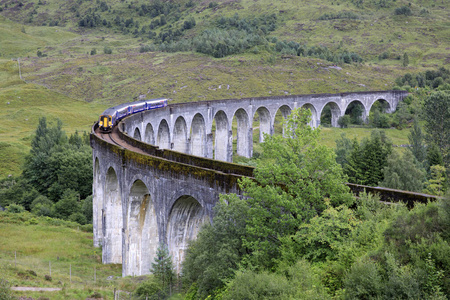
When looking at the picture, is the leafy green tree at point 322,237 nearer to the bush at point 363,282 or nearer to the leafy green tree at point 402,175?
the bush at point 363,282

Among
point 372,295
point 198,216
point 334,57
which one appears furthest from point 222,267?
point 334,57

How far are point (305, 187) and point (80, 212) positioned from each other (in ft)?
139

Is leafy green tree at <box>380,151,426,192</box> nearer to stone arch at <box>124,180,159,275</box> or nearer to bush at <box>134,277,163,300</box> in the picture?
stone arch at <box>124,180,159,275</box>

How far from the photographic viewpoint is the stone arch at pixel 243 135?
74812 mm

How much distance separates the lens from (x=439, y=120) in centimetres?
6212

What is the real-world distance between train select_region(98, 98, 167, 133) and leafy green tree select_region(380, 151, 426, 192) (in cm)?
2720

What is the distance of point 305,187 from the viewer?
1831 cm

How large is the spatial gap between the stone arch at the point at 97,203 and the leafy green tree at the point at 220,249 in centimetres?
2068

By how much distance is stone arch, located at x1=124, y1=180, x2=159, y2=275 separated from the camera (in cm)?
3081

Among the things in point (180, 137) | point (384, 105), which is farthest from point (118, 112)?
point (384, 105)

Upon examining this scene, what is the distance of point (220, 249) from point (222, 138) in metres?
53.9

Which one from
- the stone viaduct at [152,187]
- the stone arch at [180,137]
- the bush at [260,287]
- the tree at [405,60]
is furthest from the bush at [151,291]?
the tree at [405,60]

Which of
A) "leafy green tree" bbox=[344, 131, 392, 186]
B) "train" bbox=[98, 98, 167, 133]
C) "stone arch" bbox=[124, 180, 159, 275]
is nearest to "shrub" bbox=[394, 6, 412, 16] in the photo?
"train" bbox=[98, 98, 167, 133]

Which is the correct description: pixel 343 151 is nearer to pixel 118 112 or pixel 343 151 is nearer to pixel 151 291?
pixel 118 112
